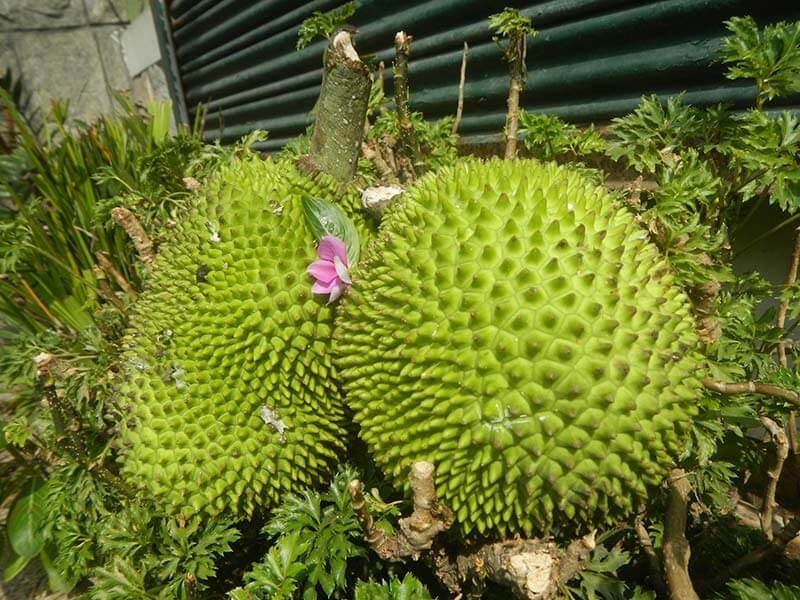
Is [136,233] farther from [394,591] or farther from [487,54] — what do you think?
[487,54]

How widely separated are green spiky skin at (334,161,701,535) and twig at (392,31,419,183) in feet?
1.85

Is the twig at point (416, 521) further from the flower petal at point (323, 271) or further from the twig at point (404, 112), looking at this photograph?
the twig at point (404, 112)

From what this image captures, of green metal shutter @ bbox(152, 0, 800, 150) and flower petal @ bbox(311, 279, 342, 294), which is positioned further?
green metal shutter @ bbox(152, 0, 800, 150)

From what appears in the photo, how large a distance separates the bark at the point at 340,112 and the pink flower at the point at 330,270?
31 centimetres

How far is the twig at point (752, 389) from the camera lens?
1057mm

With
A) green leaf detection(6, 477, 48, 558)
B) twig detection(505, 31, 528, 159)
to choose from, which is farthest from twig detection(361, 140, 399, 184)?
green leaf detection(6, 477, 48, 558)

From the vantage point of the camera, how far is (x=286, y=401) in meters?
1.38

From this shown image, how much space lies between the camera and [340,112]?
1511mm

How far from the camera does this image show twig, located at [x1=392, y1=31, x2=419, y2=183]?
5.16 ft

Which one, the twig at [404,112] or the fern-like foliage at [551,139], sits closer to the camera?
the twig at [404,112]

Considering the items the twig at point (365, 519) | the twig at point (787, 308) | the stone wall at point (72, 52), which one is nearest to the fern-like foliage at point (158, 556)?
the twig at point (365, 519)

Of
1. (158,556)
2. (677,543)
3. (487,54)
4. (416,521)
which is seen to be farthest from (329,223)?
(487,54)

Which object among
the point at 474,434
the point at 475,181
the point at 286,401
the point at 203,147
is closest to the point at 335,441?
the point at 286,401

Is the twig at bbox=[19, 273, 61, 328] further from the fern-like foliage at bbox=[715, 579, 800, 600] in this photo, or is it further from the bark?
the fern-like foliage at bbox=[715, 579, 800, 600]
